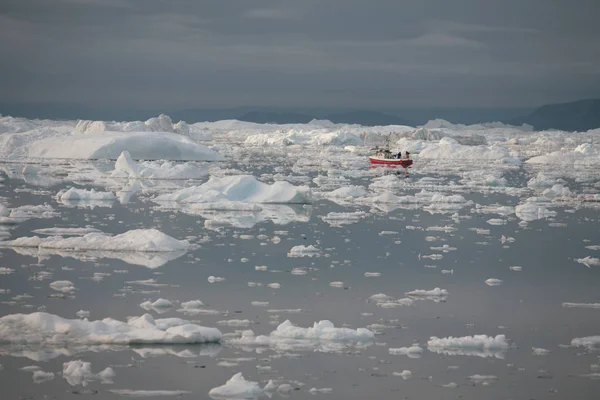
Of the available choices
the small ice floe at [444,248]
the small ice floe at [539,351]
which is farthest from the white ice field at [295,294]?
the small ice floe at [444,248]

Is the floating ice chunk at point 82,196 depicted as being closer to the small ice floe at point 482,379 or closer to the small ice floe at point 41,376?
the small ice floe at point 41,376

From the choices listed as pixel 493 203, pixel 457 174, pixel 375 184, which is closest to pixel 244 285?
pixel 493 203

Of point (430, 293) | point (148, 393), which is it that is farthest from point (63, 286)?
point (430, 293)

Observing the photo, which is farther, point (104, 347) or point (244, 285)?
point (244, 285)

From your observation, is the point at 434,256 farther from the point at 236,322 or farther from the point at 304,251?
the point at 236,322

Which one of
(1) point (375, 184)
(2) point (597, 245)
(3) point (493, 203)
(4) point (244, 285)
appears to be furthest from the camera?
(1) point (375, 184)

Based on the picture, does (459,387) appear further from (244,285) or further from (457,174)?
(457,174)
